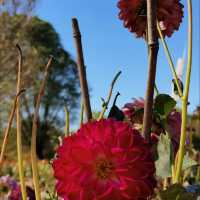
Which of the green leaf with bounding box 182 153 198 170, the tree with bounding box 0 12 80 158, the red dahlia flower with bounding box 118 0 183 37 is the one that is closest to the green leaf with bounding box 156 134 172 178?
the green leaf with bounding box 182 153 198 170

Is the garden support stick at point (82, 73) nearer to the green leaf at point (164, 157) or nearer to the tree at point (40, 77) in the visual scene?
the green leaf at point (164, 157)

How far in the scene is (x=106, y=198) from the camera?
1.52ft

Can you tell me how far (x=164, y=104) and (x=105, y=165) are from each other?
0.66 feet

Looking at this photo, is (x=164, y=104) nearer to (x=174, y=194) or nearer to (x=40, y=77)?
(x=174, y=194)

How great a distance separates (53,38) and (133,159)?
2391 centimetres

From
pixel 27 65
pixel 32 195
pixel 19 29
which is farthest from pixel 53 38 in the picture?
pixel 32 195

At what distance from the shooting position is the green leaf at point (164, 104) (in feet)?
2.17

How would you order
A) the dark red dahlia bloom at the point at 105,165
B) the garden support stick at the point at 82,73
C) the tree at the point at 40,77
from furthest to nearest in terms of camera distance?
1. the tree at the point at 40,77
2. the garden support stick at the point at 82,73
3. the dark red dahlia bloom at the point at 105,165

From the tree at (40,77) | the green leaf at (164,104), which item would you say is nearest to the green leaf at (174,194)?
the green leaf at (164,104)

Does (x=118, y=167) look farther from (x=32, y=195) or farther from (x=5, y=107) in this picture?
(x=5, y=107)

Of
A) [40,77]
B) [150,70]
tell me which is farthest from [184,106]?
[40,77]

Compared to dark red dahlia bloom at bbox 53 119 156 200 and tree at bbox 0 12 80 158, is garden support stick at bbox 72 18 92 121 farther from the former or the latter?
tree at bbox 0 12 80 158

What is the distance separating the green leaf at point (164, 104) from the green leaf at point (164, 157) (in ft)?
0.16

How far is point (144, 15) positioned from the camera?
652mm
